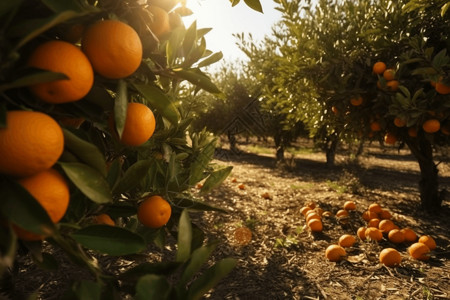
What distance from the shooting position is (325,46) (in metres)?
4.30

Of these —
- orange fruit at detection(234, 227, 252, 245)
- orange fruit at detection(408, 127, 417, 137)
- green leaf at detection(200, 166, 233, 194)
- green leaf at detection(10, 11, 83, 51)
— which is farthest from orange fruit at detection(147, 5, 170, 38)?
orange fruit at detection(408, 127, 417, 137)

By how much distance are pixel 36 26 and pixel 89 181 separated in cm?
39

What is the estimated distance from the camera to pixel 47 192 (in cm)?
71

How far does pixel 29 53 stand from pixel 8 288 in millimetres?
1663

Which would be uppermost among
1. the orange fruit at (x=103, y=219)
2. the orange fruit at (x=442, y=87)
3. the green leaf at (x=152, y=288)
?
the orange fruit at (x=442, y=87)

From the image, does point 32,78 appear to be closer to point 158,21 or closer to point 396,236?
point 158,21

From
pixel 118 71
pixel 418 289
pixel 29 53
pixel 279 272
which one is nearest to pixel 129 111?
Answer: pixel 118 71

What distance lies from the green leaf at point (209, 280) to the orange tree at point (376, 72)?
334 cm

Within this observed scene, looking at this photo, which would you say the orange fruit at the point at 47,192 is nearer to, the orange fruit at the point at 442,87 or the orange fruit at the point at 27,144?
the orange fruit at the point at 27,144

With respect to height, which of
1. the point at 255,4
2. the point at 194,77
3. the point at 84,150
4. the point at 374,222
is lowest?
the point at 374,222

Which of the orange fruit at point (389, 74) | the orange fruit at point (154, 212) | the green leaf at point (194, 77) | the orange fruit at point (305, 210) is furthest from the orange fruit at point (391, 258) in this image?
the green leaf at point (194, 77)

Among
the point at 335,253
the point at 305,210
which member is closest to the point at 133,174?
the point at 335,253

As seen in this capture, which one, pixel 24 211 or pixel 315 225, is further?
pixel 315 225

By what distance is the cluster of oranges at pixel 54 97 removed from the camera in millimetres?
653
